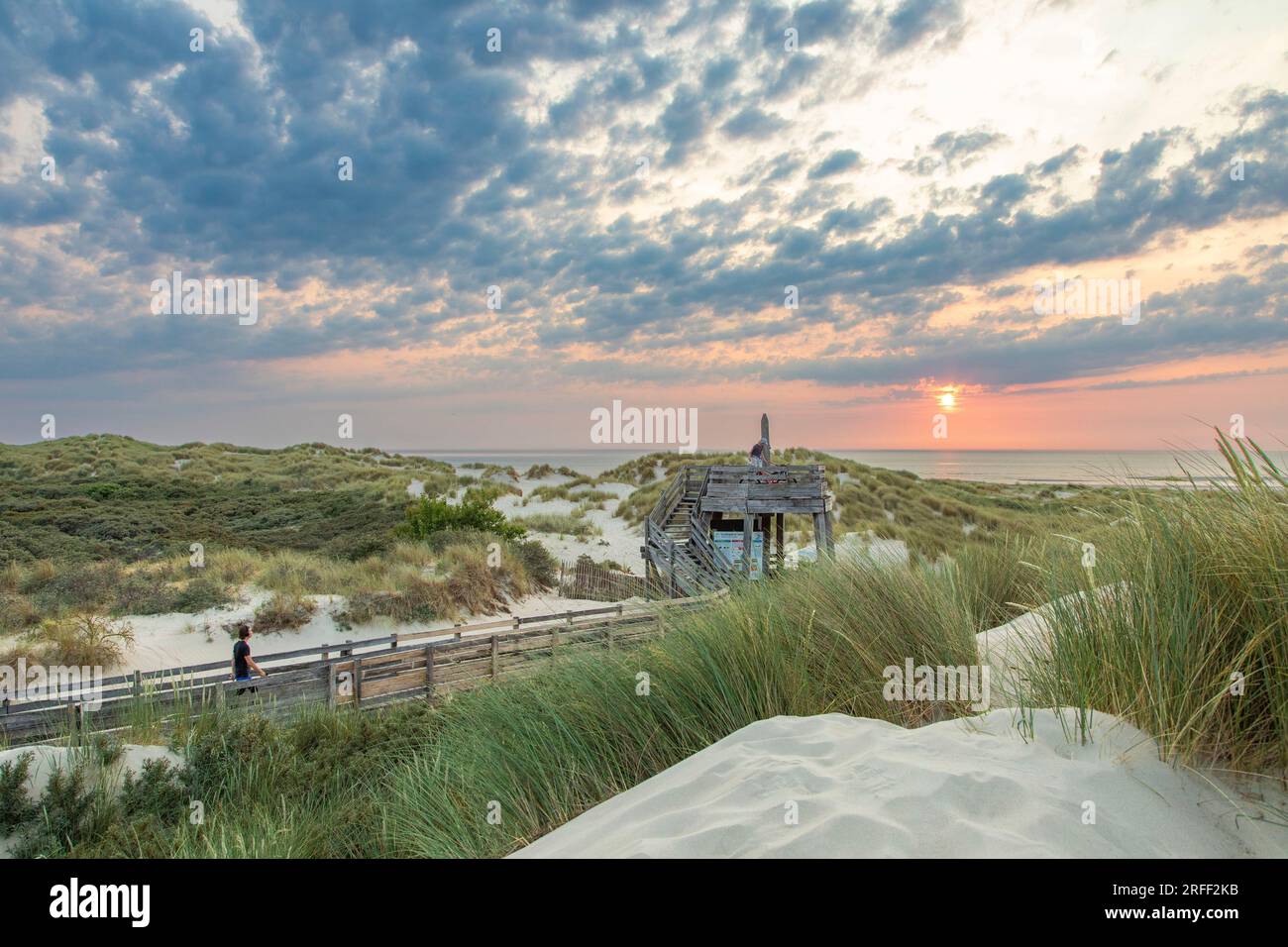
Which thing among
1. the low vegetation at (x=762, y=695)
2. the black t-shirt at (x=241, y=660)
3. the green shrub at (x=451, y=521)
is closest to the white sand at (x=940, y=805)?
the low vegetation at (x=762, y=695)

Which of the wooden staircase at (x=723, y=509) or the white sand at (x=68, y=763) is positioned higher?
the wooden staircase at (x=723, y=509)

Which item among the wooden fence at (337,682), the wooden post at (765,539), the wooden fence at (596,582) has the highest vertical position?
the wooden post at (765,539)

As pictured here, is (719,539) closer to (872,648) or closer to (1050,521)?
(1050,521)

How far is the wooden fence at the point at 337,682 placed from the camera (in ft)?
24.7

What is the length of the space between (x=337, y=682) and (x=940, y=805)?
399 inches

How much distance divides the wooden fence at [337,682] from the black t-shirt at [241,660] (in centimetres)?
22

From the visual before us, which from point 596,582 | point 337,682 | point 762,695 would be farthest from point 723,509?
point 762,695

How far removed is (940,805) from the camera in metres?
2.44

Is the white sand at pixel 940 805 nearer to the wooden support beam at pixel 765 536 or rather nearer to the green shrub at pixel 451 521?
the wooden support beam at pixel 765 536

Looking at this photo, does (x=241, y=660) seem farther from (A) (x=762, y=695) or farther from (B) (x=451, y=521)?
(B) (x=451, y=521)

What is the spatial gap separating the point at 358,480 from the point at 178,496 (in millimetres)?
14483

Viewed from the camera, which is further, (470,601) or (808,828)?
(470,601)
